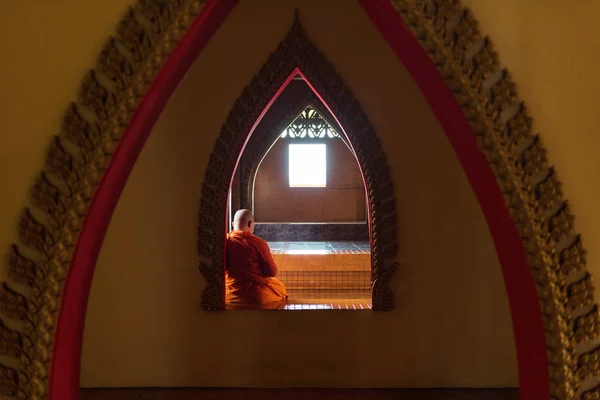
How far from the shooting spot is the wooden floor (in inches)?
95.0

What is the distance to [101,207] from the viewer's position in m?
1.09

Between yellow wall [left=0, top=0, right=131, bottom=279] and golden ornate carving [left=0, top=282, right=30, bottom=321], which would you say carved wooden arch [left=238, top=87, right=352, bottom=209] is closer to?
yellow wall [left=0, top=0, right=131, bottom=279]

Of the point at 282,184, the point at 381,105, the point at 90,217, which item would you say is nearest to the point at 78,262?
the point at 90,217

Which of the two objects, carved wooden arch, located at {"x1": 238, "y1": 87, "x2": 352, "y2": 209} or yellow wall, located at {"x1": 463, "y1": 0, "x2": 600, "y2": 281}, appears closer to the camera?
yellow wall, located at {"x1": 463, "y1": 0, "x2": 600, "y2": 281}

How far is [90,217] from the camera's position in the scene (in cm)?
107

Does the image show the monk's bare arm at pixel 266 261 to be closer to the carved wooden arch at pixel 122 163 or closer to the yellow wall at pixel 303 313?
the yellow wall at pixel 303 313

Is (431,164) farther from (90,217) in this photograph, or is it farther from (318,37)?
(90,217)

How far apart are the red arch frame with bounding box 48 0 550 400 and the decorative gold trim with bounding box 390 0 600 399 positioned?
0.03 metres

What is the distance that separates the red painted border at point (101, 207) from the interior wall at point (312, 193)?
5894 millimetres

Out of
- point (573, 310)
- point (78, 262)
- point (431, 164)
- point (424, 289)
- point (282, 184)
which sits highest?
point (282, 184)

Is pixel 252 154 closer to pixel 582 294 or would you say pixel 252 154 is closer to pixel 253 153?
pixel 253 153

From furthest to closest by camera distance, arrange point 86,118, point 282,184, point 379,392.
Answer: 1. point 282,184
2. point 379,392
3. point 86,118

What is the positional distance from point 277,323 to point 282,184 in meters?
4.73

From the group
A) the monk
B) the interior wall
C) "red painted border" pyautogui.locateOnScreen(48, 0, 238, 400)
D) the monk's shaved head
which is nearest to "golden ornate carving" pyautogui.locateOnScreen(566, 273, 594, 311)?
"red painted border" pyautogui.locateOnScreen(48, 0, 238, 400)
